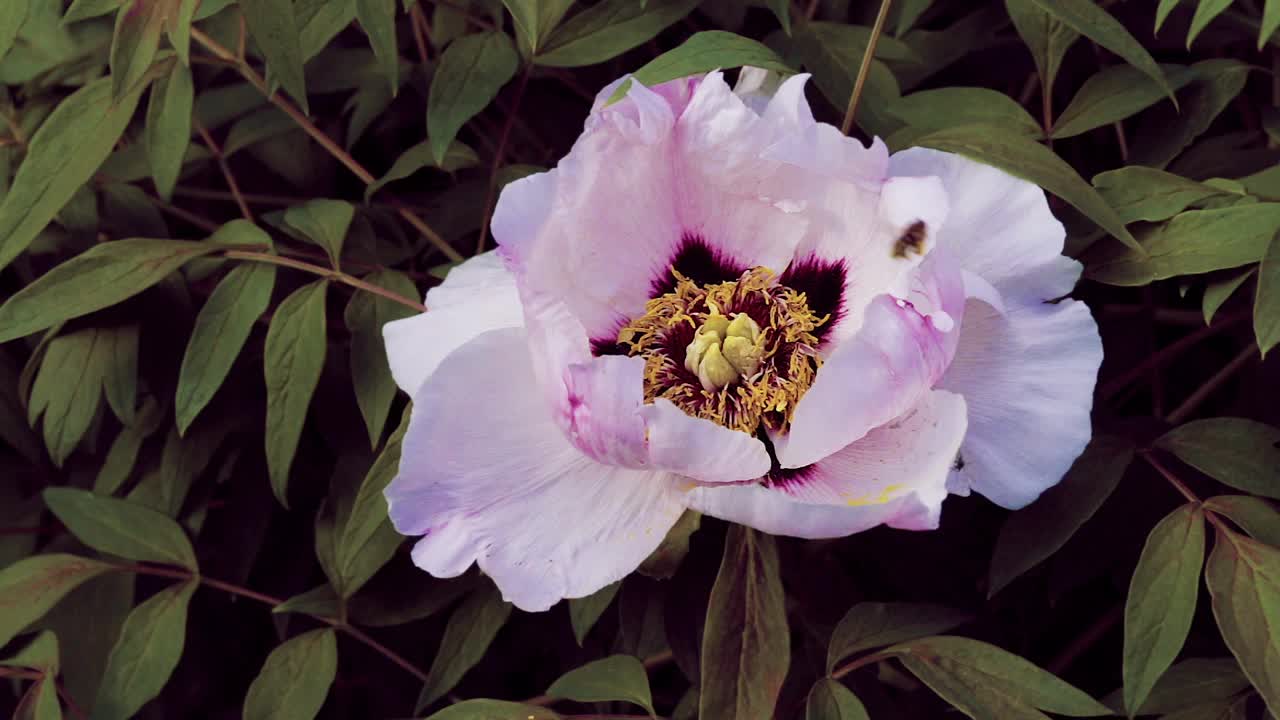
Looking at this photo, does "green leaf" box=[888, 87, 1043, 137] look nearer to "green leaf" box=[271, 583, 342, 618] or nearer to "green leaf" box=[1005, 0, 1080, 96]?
"green leaf" box=[1005, 0, 1080, 96]

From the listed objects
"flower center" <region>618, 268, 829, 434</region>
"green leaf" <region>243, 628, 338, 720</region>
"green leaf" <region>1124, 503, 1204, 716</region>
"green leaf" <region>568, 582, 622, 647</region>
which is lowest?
"green leaf" <region>243, 628, 338, 720</region>

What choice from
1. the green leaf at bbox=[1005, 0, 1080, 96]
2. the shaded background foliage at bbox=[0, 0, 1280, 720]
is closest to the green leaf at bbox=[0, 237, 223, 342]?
the shaded background foliage at bbox=[0, 0, 1280, 720]

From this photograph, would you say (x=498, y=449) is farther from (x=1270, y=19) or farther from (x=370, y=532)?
(x=1270, y=19)

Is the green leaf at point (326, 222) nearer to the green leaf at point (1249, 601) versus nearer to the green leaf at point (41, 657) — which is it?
the green leaf at point (41, 657)

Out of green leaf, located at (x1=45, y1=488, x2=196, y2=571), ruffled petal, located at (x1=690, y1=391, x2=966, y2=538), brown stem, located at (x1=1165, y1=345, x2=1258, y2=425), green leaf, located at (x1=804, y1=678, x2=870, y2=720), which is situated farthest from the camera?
green leaf, located at (x1=45, y1=488, x2=196, y2=571)

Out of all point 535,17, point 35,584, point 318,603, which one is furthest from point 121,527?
point 535,17

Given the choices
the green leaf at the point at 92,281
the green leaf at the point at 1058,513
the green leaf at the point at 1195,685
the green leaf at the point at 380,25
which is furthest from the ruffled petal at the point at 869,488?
the green leaf at the point at 92,281
